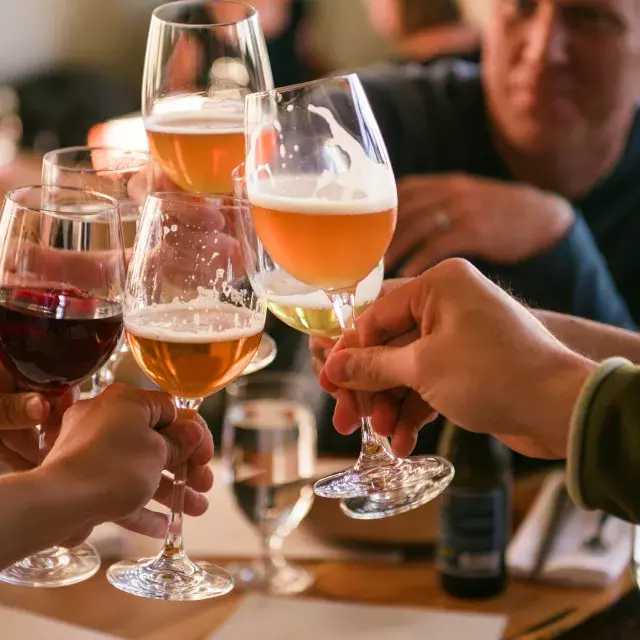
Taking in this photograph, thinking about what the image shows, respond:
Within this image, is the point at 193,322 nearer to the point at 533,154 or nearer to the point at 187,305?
the point at 187,305

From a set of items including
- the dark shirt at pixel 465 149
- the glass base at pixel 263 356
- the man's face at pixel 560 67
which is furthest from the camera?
the dark shirt at pixel 465 149

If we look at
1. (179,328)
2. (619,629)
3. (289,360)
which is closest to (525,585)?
(619,629)

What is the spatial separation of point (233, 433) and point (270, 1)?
3.82 m

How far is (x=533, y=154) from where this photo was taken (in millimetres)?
2416

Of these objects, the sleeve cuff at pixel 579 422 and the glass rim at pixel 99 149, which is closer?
the sleeve cuff at pixel 579 422

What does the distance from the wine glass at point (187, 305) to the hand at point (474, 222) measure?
1203mm

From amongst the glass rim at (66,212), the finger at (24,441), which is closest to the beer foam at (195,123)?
the glass rim at (66,212)

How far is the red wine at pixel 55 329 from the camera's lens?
2.86 feet

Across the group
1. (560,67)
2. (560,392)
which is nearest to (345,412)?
(560,392)

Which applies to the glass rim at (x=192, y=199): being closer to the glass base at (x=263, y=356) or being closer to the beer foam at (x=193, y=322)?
the beer foam at (x=193, y=322)

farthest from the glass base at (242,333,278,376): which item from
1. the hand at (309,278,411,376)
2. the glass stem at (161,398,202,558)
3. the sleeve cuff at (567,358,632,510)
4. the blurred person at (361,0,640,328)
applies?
the blurred person at (361,0,640,328)

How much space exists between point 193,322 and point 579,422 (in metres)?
0.32

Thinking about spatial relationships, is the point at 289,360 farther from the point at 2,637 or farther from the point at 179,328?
the point at 179,328

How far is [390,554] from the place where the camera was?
5.00ft
